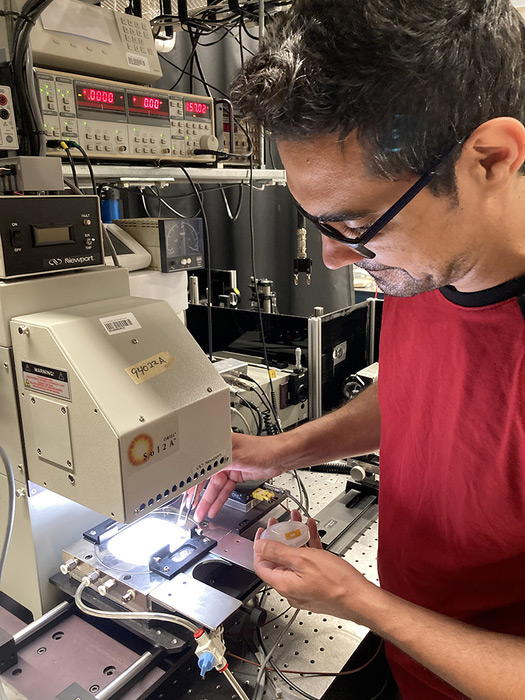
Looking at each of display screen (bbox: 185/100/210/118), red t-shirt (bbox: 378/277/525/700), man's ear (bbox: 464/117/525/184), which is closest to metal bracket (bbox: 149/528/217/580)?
red t-shirt (bbox: 378/277/525/700)

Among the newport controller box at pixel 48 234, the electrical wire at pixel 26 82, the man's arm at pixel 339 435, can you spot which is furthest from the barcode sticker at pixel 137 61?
the man's arm at pixel 339 435

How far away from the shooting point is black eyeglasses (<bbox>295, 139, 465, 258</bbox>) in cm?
60

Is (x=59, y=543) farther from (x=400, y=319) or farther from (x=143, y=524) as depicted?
(x=400, y=319)

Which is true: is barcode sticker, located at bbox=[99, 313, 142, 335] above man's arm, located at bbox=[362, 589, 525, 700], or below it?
above

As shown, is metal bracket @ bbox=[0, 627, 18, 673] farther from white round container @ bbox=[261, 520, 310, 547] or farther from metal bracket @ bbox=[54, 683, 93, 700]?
white round container @ bbox=[261, 520, 310, 547]

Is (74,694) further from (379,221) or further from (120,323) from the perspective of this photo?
(379,221)

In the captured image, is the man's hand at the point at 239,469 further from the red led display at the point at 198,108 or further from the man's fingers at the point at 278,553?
the red led display at the point at 198,108

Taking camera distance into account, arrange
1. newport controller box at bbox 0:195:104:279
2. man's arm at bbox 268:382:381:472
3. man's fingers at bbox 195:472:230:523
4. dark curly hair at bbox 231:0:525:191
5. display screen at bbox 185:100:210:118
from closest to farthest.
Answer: dark curly hair at bbox 231:0:525:191
newport controller box at bbox 0:195:104:279
man's fingers at bbox 195:472:230:523
man's arm at bbox 268:382:381:472
display screen at bbox 185:100:210:118

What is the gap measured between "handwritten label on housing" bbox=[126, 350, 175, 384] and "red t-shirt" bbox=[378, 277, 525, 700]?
0.45 meters

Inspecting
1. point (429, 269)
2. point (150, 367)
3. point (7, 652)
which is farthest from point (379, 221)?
point (7, 652)

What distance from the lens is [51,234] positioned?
2.60 feet

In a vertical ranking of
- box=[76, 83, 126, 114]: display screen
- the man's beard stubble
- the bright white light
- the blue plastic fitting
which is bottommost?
the blue plastic fitting

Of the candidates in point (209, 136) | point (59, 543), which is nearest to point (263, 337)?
point (209, 136)

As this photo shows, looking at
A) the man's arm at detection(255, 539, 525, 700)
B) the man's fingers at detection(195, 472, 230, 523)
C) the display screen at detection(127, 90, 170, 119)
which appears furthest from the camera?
the display screen at detection(127, 90, 170, 119)
